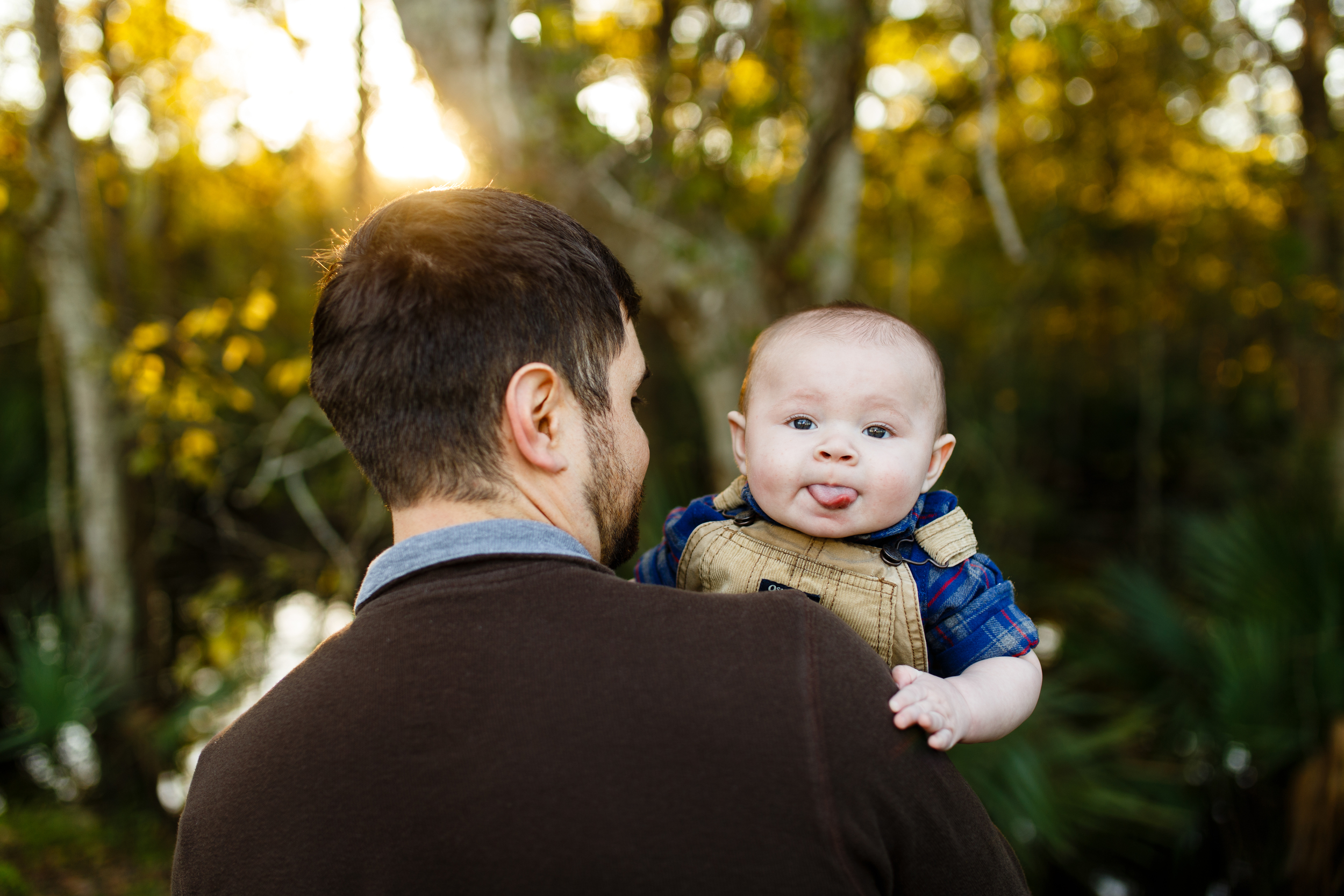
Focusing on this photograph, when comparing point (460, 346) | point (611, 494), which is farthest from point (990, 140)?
point (460, 346)

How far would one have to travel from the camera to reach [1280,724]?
12.7ft

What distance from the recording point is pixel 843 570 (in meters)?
1.53

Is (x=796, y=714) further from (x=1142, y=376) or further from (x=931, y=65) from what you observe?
(x=1142, y=376)

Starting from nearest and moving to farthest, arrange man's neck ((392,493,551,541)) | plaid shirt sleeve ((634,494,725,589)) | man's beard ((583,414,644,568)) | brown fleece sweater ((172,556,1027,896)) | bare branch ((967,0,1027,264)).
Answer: brown fleece sweater ((172,556,1027,896)) < man's neck ((392,493,551,541)) < man's beard ((583,414,644,568)) < plaid shirt sleeve ((634,494,725,589)) < bare branch ((967,0,1027,264))

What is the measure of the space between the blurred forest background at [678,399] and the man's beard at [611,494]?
1.26 m

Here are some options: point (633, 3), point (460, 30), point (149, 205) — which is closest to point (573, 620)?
point (460, 30)

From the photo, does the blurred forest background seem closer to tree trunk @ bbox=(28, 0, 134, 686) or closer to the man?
tree trunk @ bbox=(28, 0, 134, 686)

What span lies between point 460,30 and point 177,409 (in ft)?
8.39

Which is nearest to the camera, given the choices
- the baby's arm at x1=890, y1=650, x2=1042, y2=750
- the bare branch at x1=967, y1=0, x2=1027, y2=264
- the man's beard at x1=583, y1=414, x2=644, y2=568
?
the baby's arm at x1=890, y1=650, x2=1042, y2=750

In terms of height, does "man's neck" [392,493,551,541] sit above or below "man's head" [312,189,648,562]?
below

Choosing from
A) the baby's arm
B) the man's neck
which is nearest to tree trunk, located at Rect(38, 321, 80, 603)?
the man's neck

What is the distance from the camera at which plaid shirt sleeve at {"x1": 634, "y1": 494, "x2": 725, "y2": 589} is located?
175 cm

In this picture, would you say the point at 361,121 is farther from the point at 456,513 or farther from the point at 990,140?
the point at 456,513

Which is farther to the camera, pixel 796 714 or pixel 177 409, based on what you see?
pixel 177 409
